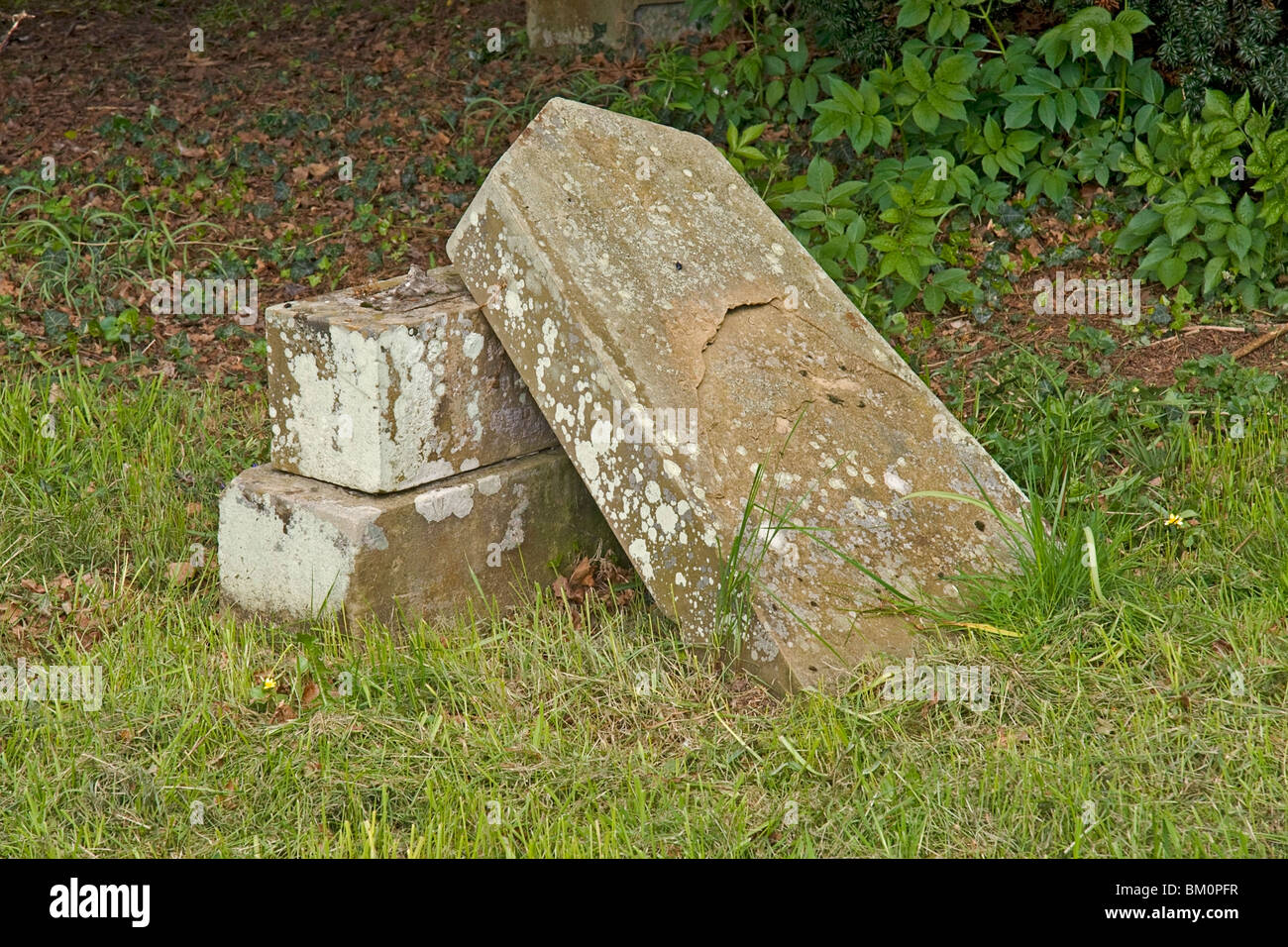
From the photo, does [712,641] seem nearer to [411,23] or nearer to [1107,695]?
[1107,695]

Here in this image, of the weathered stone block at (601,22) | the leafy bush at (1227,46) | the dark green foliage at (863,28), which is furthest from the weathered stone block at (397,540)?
the weathered stone block at (601,22)

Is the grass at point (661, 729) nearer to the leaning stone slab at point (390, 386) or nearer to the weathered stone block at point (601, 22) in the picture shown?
the leaning stone slab at point (390, 386)

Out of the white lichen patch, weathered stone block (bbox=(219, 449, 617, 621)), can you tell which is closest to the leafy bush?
weathered stone block (bbox=(219, 449, 617, 621))

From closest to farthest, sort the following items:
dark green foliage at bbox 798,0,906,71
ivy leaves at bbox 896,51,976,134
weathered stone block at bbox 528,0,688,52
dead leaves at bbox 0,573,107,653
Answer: dead leaves at bbox 0,573,107,653, ivy leaves at bbox 896,51,976,134, dark green foliage at bbox 798,0,906,71, weathered stone block at bbox 528,0,688,52

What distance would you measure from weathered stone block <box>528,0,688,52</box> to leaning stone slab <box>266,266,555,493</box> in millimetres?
3284

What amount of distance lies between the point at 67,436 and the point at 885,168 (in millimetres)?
3089

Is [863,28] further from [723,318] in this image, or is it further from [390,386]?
[390,386]

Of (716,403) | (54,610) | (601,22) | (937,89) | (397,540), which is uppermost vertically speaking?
(601,22)

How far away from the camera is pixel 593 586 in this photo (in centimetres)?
348

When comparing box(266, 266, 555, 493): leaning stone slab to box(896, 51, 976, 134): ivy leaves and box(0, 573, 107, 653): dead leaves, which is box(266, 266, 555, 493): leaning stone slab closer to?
box(0, 573, 107, 653): dead leaves

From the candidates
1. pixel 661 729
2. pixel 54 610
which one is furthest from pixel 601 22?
pixel 661 729

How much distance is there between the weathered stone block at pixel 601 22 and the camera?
244 inches

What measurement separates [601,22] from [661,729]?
178 inches

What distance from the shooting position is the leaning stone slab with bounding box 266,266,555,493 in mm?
3133
